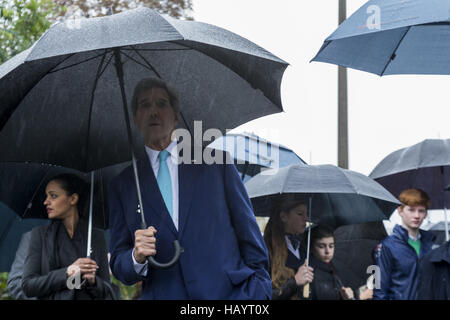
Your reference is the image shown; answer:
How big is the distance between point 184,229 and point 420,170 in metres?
5.46

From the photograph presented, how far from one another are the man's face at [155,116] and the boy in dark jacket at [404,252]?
149 inches

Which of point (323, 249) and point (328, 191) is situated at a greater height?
point (328, 191)

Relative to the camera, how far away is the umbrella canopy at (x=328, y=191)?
5.80 metres

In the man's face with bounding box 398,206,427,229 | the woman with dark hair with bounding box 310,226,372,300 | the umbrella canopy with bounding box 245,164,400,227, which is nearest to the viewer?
the umbrella canopy with bounding box 245,164,400,227

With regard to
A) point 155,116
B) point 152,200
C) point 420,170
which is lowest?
point 152,200

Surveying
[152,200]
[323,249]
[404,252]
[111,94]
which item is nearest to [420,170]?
[404,252]

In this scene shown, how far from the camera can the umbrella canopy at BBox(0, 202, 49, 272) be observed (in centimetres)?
511

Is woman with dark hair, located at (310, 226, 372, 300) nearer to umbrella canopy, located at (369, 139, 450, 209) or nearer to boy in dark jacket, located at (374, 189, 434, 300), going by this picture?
boy in dark jacket, located at (374, 189, 434, 300)

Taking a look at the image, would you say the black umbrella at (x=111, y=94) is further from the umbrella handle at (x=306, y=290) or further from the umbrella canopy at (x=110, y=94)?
the umbrella handle at (x=306, y=290)

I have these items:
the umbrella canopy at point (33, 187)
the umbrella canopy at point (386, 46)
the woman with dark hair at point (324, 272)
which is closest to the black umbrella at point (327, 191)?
the woman with dark hair at point (324, 272)

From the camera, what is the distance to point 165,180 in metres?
3.45

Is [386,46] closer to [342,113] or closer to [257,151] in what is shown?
[257,151]

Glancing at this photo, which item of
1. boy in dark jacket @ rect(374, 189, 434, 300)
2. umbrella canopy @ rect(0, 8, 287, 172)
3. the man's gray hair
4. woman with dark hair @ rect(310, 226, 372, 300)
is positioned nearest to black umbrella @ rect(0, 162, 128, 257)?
umbrella canopy @ rect(0, 8, 287, 172)

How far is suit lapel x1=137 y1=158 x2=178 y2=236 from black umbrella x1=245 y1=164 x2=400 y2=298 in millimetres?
2454
